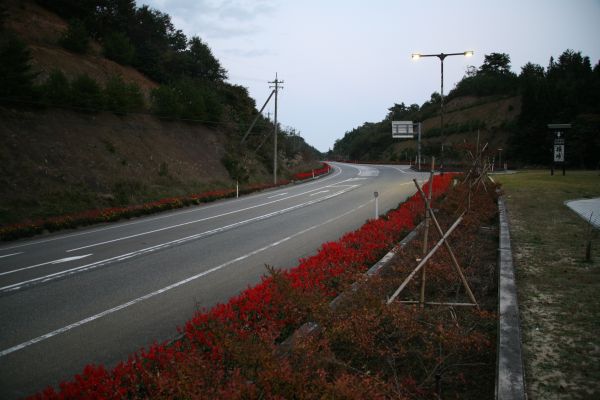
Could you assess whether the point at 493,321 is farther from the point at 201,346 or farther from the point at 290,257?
the point at 290,257

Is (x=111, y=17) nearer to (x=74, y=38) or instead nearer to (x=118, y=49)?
(x=118, y=49)

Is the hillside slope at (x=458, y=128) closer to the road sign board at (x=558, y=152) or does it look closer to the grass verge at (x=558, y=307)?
the road sign board at (x=558, y=152)

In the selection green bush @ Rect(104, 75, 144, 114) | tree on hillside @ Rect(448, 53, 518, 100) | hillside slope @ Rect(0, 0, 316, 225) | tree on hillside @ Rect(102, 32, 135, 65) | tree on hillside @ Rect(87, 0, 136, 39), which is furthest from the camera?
tree on hillside @ Rect(448, 53, 518, 100)

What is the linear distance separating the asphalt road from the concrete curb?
3579 millimetres

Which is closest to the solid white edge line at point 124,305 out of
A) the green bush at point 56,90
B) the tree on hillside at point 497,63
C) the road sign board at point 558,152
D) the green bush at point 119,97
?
the green bush at point 56,90

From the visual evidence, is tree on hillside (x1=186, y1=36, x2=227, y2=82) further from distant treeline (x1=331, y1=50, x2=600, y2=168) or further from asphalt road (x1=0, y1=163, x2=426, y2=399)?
asphalt road (x1=0, y1=163, x2=426, y2=399)

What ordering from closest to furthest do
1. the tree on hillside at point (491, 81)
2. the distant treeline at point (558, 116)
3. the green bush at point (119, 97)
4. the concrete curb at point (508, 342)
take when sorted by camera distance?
1. the concrete curb at point (508, 342)
2. the green bush at point (119, 97)
3. the distant treeline at point (558, 116)
4. the tree on hillside at point (491, 81)

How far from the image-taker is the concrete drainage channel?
3.56m

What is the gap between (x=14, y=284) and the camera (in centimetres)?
787

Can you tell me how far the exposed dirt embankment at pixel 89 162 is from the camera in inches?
726

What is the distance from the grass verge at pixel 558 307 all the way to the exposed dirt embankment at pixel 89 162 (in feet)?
60.7

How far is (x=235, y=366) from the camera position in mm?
3977

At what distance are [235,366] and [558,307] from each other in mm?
4510

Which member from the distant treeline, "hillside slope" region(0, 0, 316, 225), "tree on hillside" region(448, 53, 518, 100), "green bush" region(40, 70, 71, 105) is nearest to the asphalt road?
"hillside slope" region(0, 0, 316, 225)
